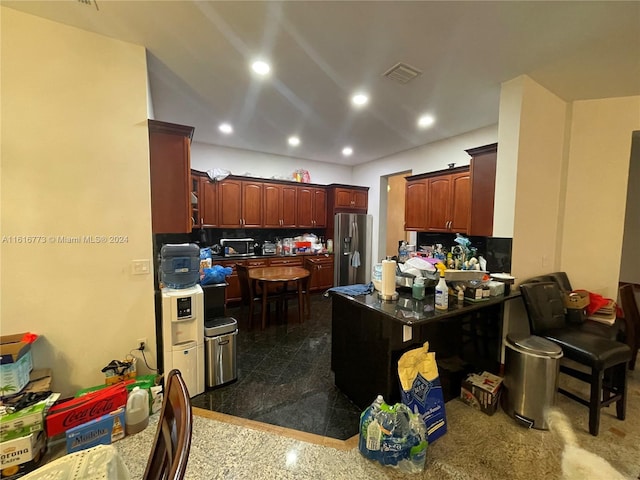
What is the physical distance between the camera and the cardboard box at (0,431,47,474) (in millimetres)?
1496

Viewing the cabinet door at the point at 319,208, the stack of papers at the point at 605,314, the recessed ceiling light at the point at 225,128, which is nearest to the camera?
the stack of papers at the point at 605,314

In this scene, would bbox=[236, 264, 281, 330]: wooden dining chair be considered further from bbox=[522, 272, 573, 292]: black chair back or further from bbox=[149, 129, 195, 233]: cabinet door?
bbox=[522, 272, 573, 292]: black chair back

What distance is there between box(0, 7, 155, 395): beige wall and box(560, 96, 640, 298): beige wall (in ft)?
14.3

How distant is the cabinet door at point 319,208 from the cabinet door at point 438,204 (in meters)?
2.28

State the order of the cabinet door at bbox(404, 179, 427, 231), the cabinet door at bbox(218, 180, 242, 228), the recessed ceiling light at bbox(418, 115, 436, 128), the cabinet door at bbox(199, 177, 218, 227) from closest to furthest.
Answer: the recessed ceiling light at bbox(418, 115, 436, 128) < the cabinet door at bbox(404, 179, 427, 231) < the cabinet door at bbox(199, 177, 218, 227) < the cabinet door at bbox(218, 180, 242, 228)

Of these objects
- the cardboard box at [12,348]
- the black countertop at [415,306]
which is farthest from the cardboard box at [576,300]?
the cardboard box at [12,348]

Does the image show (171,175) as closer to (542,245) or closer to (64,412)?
(64,412)

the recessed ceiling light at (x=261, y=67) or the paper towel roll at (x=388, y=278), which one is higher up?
the recessed ceiling light at (x=261, y=67)

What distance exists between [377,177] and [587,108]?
3.37m

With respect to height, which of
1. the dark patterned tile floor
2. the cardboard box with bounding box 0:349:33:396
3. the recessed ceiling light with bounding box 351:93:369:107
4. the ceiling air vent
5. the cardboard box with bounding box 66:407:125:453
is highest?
the recessed ceiling light with bounding box 351:93:369:107

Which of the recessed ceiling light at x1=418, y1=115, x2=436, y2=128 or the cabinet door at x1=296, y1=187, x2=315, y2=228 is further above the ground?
the recessed ceiling light at x1=418, y1=115, x2=436, y2=128

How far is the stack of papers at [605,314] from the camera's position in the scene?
2506 millimetres

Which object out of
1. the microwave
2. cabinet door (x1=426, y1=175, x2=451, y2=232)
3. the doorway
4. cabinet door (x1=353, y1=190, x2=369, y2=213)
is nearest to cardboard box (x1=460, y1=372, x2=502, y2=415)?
cabinet door (x1=426, y1=175, x2=451, y2=232)

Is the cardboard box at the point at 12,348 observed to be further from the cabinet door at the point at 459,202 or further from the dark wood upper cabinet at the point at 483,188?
the cabinet door at the point at 459,202
